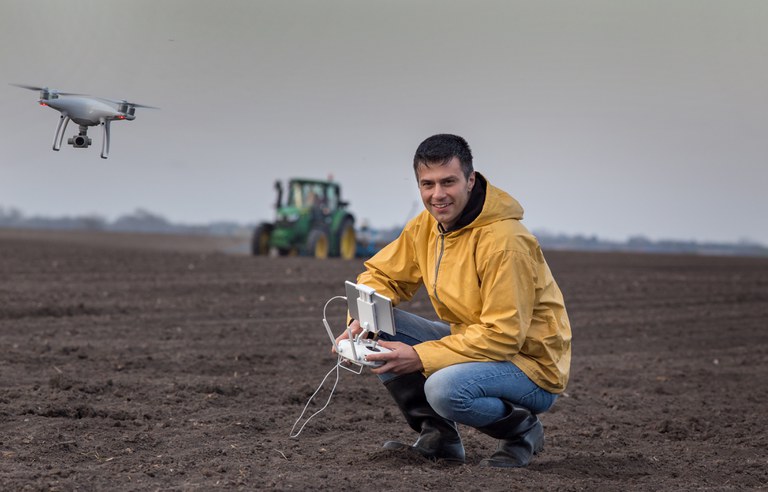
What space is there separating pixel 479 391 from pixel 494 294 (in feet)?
1.41

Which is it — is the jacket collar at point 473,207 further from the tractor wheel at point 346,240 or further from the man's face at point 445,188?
the tractor wheel at point 346,240

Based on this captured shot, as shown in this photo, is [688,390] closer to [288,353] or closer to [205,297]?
[288,353]

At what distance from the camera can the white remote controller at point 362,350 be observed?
3797 mm

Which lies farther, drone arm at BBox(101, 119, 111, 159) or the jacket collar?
the jacket collar

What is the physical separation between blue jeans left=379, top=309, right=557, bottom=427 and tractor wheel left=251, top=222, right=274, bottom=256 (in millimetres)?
16498

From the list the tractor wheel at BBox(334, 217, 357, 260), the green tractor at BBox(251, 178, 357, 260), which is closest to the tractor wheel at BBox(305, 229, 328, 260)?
the green tractor at BBox(251, 178, 357, 260)

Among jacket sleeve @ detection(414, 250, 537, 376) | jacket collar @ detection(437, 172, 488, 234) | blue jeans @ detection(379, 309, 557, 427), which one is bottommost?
blue jeans @ detection(379, 309, 557, 427)

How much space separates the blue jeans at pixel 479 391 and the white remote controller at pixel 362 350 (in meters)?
0.25

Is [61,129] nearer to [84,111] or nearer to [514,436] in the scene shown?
[84,111]

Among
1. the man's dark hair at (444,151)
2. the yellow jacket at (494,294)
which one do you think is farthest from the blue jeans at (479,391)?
the man's dark hair at (444,151)

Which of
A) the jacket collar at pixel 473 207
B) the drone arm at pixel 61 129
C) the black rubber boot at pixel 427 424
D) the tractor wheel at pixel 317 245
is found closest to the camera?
the drone arm at pixel 61 129

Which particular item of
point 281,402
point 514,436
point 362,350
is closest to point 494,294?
point 362,350

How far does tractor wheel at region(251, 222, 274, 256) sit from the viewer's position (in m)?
20.1

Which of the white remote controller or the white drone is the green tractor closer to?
the white remote controller
